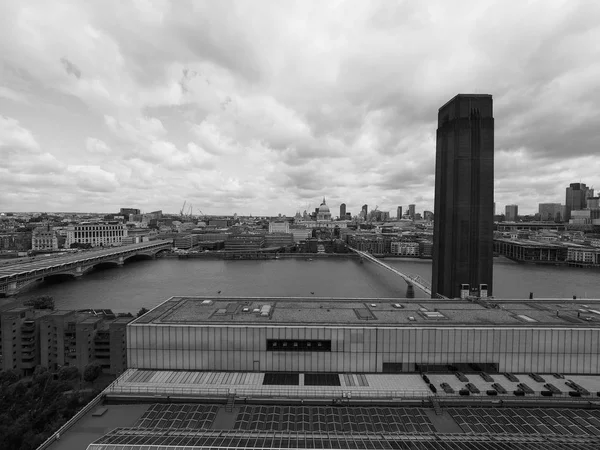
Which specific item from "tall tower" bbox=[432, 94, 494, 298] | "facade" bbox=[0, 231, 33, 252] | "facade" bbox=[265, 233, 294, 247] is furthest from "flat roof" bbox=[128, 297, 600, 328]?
"facade" bbox=[0, 231, 33, 252]

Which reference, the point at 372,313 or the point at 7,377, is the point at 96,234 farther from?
the point at 372,313

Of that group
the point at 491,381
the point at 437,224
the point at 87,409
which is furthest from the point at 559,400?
the point at 437,224

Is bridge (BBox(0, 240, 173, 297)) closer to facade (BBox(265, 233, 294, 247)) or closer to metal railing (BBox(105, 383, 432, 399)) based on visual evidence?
facade (BBox(265, 233, 294, 247))

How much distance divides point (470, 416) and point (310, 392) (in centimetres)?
266

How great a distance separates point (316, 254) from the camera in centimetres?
4234

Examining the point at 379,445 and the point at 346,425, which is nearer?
the point at 379,445

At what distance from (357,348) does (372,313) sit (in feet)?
5.52

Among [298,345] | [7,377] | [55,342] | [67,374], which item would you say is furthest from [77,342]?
[298,345]

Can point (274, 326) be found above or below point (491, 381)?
above

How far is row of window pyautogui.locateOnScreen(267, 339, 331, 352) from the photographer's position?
281 inches

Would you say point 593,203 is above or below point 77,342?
above

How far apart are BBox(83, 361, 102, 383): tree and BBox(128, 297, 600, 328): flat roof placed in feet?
8.98

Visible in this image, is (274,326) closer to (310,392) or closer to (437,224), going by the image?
(310,392)

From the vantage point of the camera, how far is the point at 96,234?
50.1 m
